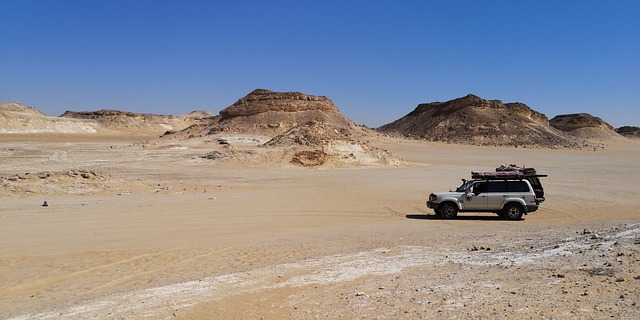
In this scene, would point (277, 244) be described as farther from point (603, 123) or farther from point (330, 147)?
point (603, 123)

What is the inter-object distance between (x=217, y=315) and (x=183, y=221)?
9.66m

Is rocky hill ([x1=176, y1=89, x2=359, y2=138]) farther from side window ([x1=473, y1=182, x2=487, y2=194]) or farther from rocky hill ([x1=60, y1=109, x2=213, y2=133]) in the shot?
side window ([x1=473, y1=182, x2=487, y2=194])

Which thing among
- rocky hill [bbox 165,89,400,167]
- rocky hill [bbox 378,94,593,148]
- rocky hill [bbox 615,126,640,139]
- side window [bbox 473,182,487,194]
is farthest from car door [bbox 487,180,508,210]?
rocky hill [bbox 615,126,640,139]

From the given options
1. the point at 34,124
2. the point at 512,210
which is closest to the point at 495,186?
the point at 512,210

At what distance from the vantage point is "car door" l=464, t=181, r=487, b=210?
17172 millimetres

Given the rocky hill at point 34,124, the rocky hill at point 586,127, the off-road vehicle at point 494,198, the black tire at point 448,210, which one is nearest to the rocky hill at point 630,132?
the rocky hill at point 586,127

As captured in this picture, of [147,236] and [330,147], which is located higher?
[330,147]

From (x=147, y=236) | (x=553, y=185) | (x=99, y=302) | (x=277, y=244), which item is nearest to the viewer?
(x=99, y=302)

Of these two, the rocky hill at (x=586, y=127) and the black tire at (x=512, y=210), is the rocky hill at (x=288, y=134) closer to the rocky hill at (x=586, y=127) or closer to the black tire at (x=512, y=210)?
the black tire at (x=512, y=210)

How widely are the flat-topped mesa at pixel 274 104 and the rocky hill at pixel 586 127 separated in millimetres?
86542

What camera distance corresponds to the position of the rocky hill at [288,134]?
1577 inches

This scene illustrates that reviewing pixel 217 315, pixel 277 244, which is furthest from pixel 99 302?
pixel 277 244

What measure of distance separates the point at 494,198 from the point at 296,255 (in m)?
8.69

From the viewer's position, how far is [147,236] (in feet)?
45.1
